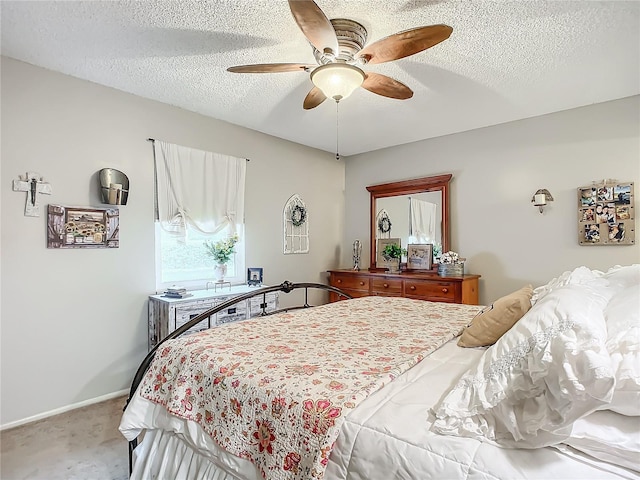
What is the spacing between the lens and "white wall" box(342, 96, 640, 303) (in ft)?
10.7

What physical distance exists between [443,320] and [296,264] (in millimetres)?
2659

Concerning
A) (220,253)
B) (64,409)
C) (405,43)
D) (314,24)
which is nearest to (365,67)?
(405,43)

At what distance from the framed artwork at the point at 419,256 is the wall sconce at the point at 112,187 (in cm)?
324

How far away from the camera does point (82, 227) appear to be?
2859 millimetres

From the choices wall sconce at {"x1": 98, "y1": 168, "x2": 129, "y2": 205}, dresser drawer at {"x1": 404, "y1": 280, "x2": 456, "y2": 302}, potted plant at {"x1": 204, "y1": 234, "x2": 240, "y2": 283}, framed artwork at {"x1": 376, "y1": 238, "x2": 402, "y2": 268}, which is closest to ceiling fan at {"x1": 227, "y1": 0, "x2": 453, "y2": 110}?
wall sconce at {"x1": 98, "y1": 168, "x2": 129, "y2": 205}

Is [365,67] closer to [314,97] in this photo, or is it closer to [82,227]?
[314,97]

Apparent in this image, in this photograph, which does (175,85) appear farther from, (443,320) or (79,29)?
(443,320)

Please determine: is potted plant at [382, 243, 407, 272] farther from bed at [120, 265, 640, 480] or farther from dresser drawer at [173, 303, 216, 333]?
bed at [120, 265, 640, 480]

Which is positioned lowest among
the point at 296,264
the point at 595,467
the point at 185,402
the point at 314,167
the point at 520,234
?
the point at 185,402

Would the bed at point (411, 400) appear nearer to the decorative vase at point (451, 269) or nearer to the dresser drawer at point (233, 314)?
the dresser drawer at point (233, 314)

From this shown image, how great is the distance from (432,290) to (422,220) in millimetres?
999

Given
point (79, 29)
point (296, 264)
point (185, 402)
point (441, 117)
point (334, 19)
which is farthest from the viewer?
point (296, 264)

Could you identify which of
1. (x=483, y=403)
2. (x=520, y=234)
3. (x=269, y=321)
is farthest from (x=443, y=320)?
(x=520, y=234)

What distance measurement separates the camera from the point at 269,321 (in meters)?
2.17
